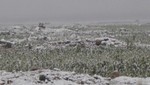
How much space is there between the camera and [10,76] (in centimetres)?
7250

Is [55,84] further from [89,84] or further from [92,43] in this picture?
[92,43]

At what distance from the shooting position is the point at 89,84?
6812cm

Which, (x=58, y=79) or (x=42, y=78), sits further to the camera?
(x=58, y=79)

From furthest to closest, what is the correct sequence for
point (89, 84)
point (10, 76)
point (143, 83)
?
point (10, 76)
point (89, 84)
point (143, 83)

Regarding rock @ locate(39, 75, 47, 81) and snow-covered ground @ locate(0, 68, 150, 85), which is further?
rock @ locate(39, 75, 47, 81)

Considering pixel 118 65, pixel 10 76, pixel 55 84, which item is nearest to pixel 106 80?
pixel 55 84

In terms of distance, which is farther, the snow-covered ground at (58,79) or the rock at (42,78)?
the rock at (42,78)

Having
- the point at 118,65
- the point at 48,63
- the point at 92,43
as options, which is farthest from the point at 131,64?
the point at 92,43

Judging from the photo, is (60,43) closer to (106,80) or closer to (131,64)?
(131,64)

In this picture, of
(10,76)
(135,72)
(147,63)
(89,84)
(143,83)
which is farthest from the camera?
(147,63)

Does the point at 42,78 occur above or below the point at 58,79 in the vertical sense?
above

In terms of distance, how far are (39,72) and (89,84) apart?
1150cm

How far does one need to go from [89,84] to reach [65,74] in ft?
20.6

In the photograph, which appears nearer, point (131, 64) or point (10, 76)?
point (10, 76)
